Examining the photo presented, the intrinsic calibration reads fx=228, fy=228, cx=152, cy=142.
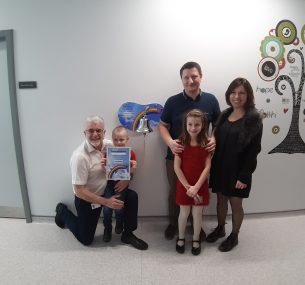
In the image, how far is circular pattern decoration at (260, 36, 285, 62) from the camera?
2.16 metres

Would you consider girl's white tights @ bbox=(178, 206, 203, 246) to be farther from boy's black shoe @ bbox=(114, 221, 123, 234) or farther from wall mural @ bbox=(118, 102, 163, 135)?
wall mural @ bbox=(118, 102, 163, 135)

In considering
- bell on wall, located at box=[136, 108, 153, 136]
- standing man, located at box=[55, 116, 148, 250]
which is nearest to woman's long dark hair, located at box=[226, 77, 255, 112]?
bell on wall, located at box=[136, 108, 153, 136]

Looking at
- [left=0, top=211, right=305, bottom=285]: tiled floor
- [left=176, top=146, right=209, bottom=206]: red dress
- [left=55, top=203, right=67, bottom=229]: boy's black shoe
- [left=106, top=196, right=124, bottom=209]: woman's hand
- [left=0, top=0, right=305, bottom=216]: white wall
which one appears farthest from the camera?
[left=55, top=203, right=67, bottom=229]: boy's black shoe

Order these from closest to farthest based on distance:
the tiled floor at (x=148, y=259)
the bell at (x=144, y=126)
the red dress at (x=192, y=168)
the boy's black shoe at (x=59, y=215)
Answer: the tiled floor at (x=148, y=259) < the red dress at (x=192, y=168) < the bell at (x=144, y=126) < the boy's black shoe at (x=59, y=215)

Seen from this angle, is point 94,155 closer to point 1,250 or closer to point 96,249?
point 96,249

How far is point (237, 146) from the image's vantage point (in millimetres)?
1752

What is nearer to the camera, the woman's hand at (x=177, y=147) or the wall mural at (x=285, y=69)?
the woman's hand at (x=177, y=147)

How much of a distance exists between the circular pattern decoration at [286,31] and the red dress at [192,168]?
4.60 ft

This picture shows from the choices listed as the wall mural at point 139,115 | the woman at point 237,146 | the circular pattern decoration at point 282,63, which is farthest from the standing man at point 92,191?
the circular pattern decoration at point 282,63

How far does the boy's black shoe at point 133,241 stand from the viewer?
1987 mm

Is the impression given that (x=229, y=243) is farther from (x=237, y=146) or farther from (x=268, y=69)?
(x=268, y=69)

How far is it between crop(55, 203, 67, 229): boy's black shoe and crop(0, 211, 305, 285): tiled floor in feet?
0.20

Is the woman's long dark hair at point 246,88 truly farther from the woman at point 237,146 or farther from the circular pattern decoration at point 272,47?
the circular pattern decoration at point 272,47

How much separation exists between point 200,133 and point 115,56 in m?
1.06
